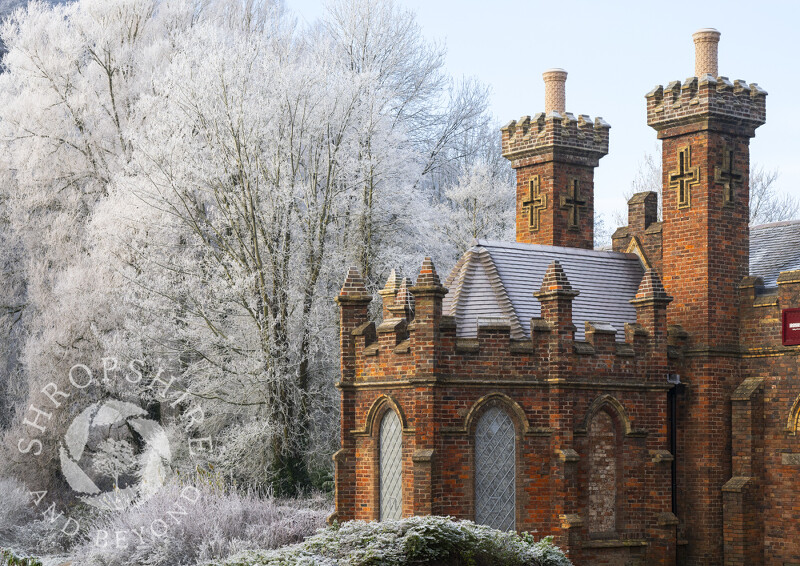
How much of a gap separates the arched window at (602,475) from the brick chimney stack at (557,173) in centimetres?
508

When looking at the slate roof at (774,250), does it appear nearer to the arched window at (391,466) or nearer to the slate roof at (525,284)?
the slate roof at (525,284)

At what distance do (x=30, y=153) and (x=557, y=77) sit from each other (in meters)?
16.3

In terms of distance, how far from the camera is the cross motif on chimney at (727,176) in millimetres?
20062

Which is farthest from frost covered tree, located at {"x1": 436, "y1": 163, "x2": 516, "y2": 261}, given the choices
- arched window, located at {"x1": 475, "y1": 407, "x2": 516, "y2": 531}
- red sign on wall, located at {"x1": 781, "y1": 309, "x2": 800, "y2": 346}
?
arched window, located at {"x1": 475, "y1": 407, "x2": 516, "y2": 531}

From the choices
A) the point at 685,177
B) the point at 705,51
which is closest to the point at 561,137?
the point at 685,177

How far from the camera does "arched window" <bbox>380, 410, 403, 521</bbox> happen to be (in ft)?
58.3

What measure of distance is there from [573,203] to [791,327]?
5.48m

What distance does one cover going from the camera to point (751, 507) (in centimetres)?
1925

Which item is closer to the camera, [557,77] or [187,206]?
[557,77]

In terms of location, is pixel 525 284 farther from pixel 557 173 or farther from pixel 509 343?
pixel 557 173

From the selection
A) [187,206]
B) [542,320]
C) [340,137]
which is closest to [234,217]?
[187,206]

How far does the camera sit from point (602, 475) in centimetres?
1853

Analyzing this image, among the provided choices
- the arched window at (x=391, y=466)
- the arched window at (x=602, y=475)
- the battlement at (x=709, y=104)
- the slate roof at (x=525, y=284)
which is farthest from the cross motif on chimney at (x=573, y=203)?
the arched window at (x=391, y=466)

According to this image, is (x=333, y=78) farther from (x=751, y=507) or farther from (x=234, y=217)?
(x=751, y=507)
